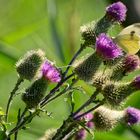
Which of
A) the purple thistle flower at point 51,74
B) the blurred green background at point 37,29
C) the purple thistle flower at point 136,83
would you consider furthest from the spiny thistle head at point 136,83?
the blurred green background at point 37,29

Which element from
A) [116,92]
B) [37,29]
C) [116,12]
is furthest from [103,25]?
[37,29]

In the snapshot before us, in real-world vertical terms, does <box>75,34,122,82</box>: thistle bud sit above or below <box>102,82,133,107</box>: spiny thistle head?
above

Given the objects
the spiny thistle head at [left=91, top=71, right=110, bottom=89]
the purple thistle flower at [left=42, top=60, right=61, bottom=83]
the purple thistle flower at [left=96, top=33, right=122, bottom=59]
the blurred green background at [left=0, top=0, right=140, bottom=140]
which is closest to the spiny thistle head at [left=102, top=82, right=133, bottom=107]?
the spiny thistle head at [left=91, top=71, right=110, bottom=89]

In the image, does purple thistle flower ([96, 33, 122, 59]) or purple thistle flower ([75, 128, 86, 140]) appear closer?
purple thistle flower ([96, 33, 122, 59])

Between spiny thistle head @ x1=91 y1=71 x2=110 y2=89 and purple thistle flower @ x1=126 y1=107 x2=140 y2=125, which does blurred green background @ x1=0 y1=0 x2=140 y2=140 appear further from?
spiny thistle head @ x1=91 y1=71 x2=110 y2=89

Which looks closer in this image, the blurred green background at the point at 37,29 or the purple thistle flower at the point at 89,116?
the purple thistle flower at the point at 89,116

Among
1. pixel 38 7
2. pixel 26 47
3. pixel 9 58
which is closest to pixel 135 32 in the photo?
pixel 9 58

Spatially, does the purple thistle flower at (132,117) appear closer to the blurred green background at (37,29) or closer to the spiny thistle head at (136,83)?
the spiny thistle head at (136,83)
